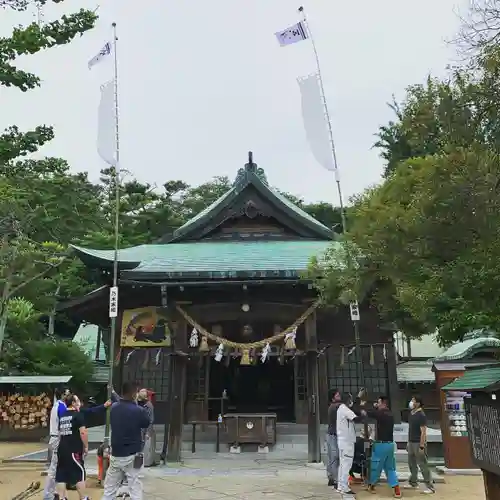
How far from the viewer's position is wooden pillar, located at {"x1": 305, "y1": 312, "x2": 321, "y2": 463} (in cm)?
1112

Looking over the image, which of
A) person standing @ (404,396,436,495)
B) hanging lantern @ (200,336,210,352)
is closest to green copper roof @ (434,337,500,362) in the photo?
person standing @ (404,396,436,495)

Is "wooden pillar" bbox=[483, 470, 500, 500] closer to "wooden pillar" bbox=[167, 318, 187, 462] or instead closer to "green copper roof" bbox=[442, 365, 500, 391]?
"green copper roof" bbox=[442, 365, 500, 391]

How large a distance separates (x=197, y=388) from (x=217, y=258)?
11.6 ft

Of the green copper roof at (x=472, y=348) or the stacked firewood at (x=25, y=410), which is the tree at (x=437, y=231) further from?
the stacked firewood at (x=25, y=410)

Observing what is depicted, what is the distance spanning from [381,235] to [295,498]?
4.29 metres

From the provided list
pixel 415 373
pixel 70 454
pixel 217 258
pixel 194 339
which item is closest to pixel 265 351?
pixel 194 339

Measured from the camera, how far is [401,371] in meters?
17.5

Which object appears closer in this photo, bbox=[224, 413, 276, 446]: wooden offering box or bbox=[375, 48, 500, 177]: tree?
bbox=[375, 48, 500, 177]: tree

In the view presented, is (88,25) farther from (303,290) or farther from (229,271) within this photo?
(303,290)

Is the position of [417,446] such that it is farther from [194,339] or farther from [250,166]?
[250,166]

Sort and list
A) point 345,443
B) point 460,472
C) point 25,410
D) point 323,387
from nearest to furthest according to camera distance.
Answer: point 345,443 → point 460,472 → point 323,387 → point 25,410

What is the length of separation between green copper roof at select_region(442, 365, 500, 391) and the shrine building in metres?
4.66

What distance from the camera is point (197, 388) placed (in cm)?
1413

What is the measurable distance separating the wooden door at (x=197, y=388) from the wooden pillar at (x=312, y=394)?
10.3ft
